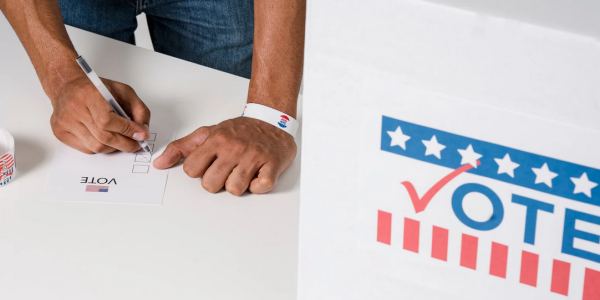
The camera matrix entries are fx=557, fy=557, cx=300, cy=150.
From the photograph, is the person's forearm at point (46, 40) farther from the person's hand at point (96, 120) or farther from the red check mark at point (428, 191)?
the red check mark at point (428, 191)

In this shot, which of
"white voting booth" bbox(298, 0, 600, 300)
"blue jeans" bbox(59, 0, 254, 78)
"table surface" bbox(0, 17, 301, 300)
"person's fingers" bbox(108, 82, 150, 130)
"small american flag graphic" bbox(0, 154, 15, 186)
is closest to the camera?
"white voting booth" bbox(298, 0, 600, 300)

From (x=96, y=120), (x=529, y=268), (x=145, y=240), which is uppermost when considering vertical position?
(x=529, y=268)

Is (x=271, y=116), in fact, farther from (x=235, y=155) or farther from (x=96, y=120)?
(x=96, y=120)

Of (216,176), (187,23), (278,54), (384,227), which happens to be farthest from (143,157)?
(384,227)

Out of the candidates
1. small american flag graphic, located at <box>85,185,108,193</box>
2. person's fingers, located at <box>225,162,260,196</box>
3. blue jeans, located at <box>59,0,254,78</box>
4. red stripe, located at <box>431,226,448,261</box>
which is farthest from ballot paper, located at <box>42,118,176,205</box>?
red stripe, located at <box>431,226,448,261</box>

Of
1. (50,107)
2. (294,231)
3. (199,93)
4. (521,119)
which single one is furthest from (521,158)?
(50,107)

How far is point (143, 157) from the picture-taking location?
0.90m

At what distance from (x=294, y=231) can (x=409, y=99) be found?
52 centimetres

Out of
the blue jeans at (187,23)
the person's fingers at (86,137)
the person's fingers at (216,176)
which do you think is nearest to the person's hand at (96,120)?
the person's fingers at (86,137)

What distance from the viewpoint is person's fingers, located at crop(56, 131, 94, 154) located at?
2.94 feet

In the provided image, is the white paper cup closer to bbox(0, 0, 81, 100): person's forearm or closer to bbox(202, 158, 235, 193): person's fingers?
bbox(0, 0, 81, 100): person's forearm

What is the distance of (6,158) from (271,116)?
41 cm

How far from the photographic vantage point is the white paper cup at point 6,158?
0.82m

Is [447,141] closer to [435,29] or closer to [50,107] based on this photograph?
[435,29]
